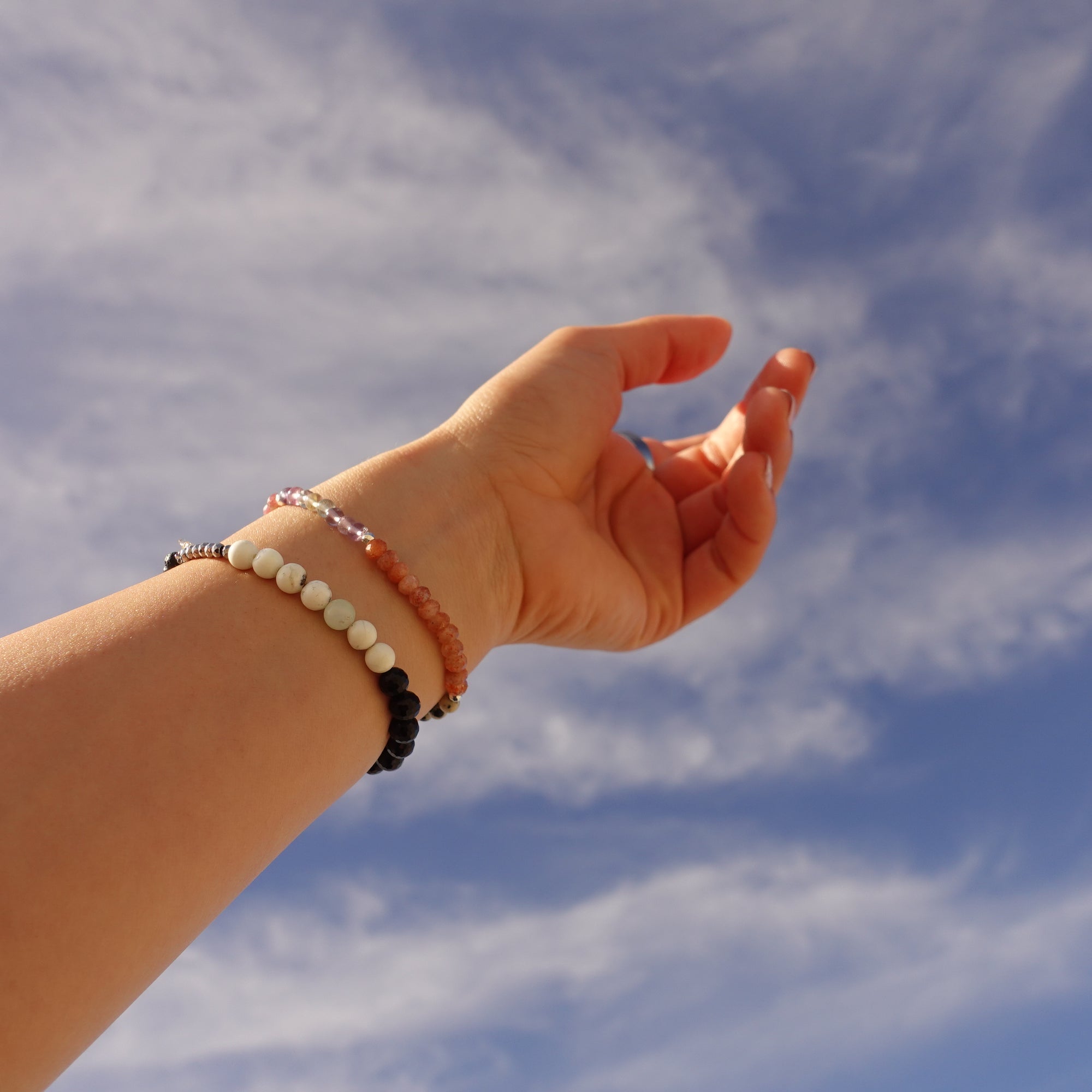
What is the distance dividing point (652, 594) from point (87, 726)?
294cm

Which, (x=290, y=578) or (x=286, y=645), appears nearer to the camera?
(x=286, y=645)

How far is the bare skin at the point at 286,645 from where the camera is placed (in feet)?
5.46

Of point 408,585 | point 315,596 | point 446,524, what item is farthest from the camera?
point 446,524

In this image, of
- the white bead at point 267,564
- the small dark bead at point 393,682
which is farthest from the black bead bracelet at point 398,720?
the white bead at point 267,564

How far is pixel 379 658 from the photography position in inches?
97.1

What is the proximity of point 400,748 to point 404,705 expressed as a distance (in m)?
0.17

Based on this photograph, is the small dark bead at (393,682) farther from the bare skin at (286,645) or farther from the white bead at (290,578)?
the white bead at (290,578)

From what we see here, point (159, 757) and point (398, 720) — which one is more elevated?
point (398, 720)

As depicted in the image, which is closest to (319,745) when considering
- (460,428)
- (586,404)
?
(460,428)

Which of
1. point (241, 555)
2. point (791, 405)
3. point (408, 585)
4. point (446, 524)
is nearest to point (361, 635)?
point (408, 585)

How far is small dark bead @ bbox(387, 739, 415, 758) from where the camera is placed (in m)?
2.57

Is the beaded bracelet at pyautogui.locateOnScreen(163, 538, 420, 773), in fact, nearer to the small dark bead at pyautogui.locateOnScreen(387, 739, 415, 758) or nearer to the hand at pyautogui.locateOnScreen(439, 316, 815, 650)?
the small dark bead at pyautogui.locateOnScreen(387, 739, 415, 758)

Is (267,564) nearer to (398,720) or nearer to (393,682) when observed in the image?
(393,682)

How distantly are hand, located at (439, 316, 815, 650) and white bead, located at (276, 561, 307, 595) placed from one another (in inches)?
50.1
